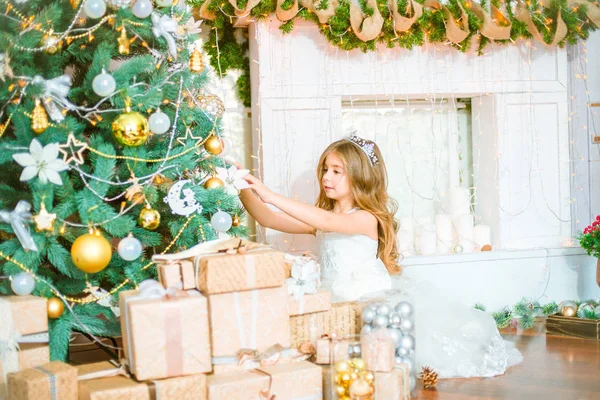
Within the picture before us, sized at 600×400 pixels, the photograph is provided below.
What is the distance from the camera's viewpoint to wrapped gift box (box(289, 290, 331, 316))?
9.11ft

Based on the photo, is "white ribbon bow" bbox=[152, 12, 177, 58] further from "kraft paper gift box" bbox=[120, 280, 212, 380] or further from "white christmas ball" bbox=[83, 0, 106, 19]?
"kraft paper gift box" bbox=[120, 280, 212, 380]

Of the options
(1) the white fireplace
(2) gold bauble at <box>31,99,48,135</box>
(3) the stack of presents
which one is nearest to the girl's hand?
(3) the stack of presents

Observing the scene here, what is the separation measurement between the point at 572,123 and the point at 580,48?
0.50 meters

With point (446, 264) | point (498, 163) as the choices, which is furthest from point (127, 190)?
point (498, 163)

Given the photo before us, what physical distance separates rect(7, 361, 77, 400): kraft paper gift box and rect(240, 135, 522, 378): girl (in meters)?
1.21

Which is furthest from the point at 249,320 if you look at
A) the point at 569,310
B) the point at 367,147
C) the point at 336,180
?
the point at 569,310

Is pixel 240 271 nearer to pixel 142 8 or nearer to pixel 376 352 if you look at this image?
pixel 376 352

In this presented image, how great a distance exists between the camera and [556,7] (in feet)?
14.2

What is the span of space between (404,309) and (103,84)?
1499 millimetres

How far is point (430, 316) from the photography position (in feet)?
11.1

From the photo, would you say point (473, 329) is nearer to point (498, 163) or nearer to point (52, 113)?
point (498, 163)

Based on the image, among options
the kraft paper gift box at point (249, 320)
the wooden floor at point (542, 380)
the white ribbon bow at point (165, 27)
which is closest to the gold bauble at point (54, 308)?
the kraft paper gift box at point (249, 320)

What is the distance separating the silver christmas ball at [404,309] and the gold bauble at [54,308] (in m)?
1.34

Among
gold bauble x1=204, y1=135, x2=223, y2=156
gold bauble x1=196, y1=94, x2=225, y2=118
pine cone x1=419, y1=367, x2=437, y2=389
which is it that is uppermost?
gold bauble x1=196, y1=94, x2=225, y2=118
